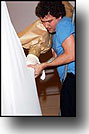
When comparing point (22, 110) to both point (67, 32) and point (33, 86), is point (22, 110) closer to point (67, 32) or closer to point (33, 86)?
point (33, 86)

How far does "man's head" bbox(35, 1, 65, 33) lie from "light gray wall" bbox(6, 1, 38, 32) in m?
0.03

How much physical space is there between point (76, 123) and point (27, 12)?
23.8 inches

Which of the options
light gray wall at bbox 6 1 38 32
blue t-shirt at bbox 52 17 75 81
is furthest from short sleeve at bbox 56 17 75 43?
light gray wall at bbox 6 1 38 32

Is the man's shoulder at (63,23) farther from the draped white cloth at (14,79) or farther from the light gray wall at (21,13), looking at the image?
the draped white cloth at (14,79)

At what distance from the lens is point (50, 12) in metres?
1.33

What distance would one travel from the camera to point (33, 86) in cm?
133

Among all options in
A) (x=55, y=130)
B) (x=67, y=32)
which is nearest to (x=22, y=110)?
(x=55, y=130)

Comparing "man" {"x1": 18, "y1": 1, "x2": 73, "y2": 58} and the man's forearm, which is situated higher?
"man" {"x1": 18, "y1": 1, "x2": 73, "y2": 58}

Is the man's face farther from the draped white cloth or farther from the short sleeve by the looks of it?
the draped white cloth

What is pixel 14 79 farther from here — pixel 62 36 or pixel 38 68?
pixel 62 36

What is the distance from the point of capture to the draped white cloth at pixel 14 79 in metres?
1.31

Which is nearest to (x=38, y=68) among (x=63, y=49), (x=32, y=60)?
(x=32, y=60)

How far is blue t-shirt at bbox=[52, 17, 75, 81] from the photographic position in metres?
1.32

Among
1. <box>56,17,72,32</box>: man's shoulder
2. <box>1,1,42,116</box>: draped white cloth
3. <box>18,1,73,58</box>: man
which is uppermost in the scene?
<box>56,17,72,32</box>: man's shoulder
